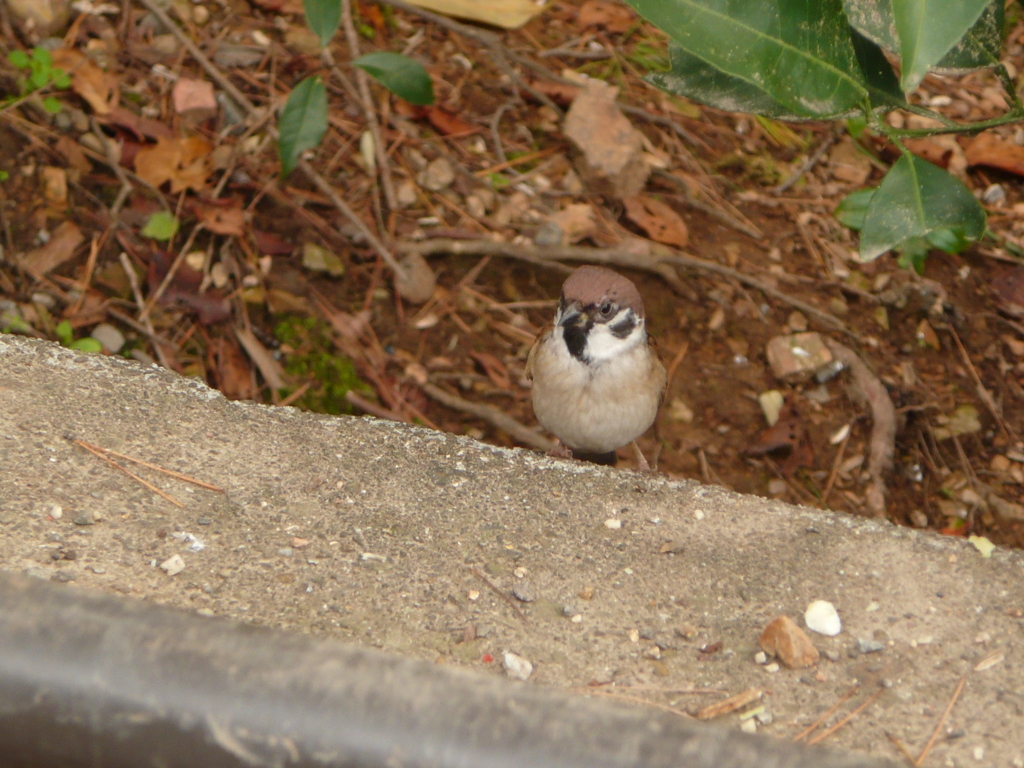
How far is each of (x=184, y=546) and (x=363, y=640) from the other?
42 cm

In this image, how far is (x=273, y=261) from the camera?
3.86 metres

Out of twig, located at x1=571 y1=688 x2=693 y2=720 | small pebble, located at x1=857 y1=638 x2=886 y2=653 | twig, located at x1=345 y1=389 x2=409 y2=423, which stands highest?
small pebble, located at x1=857 y1=638 x2=886 y2=653

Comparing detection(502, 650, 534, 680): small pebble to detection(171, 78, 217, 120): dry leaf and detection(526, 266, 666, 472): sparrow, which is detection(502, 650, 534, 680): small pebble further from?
detection(171, 78, 217, 120): dry leaf

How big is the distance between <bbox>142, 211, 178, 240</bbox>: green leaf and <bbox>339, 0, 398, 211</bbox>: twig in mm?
818

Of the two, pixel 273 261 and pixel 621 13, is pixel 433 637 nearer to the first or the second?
pixel 273 261

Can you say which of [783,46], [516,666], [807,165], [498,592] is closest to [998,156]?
[807,165]

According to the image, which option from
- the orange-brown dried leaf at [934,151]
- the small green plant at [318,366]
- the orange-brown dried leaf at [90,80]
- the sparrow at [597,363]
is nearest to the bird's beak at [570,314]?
the sparrow at [597,363]

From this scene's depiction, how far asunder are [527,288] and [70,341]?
1.69m

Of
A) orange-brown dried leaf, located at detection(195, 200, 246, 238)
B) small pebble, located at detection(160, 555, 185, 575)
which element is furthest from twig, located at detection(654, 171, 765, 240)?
small pebble, located at detection(160, 555, 185, 575)

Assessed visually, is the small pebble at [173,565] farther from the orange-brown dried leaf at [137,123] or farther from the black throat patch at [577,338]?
the orange-brown dried leaf at [137,123]

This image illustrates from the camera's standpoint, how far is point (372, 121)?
413cm

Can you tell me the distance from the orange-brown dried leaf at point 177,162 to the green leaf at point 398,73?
32.2 inches

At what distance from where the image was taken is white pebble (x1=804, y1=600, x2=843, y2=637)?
203cm

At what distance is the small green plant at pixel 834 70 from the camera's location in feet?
6.12
